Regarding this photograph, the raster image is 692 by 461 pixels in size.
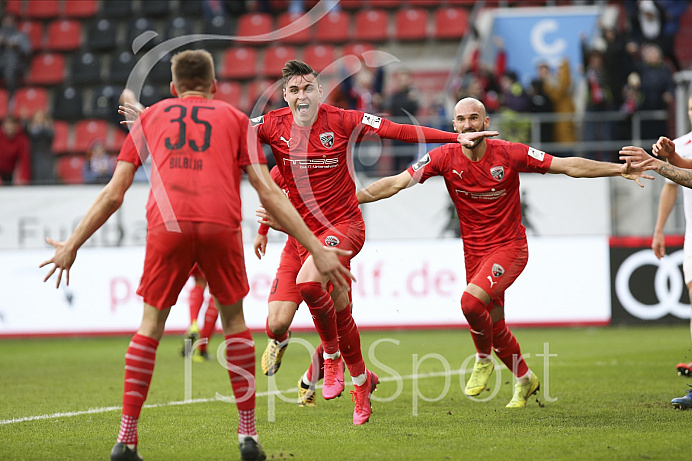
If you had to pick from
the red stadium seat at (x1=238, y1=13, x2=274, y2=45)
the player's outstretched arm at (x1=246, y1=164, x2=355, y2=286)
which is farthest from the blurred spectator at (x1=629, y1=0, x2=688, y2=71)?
the player's outstretched arm at (x1=246, y1=164, x2=355, y2=286)

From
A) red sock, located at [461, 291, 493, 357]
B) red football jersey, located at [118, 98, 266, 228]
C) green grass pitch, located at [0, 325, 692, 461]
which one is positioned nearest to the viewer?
red football jersey, located at [118, 98, 266, 228]

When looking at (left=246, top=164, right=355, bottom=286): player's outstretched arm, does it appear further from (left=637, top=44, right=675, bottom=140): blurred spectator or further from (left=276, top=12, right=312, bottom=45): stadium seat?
(left=276, top=12, right=312, bottom=45): stadium seat

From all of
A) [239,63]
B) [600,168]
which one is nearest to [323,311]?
[600,168]

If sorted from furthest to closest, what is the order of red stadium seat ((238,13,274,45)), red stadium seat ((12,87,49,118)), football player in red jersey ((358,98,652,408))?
1. red stadium seat ((238,13,274,45))
2. red stadium seat ((12,87,49,118))
3. football player in red jersey ((358,98,652,408))

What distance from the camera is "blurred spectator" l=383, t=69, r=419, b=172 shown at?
16266 millimetres

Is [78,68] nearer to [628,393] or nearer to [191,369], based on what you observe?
[191,369]

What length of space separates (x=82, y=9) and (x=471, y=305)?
19.4 m

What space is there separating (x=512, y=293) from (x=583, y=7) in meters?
9.10

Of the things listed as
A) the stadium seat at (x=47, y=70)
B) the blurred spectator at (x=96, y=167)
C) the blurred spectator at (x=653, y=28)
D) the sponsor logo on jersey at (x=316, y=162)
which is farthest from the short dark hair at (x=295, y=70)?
the stadium seat at (x=47, y=70)

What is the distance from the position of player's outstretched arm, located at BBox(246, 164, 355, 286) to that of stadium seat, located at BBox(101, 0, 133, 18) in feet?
63.1

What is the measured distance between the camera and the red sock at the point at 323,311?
21.9 feet

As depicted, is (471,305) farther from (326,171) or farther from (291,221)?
(291,221)

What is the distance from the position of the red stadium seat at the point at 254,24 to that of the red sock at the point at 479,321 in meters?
15.9

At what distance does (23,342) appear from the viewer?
15086 millimetres
